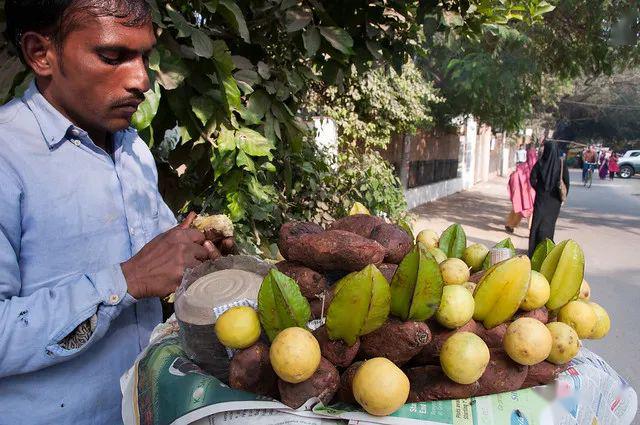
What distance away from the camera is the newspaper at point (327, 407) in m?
1.21

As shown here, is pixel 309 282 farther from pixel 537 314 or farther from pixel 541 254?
pixel 541 254

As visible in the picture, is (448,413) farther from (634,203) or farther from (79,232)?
(634,203)

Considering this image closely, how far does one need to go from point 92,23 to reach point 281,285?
2.60ft

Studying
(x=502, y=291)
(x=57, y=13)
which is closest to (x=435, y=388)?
(x=502, y=291)

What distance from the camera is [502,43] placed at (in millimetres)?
9938

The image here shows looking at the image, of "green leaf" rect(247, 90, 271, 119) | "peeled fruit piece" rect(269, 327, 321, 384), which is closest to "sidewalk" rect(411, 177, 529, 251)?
"green leaf" rect(247, 90, 271, 119)

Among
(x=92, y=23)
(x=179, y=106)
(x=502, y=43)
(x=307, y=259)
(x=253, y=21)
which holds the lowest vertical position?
(x=307, y=259)

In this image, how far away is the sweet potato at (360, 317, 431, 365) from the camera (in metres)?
1.29

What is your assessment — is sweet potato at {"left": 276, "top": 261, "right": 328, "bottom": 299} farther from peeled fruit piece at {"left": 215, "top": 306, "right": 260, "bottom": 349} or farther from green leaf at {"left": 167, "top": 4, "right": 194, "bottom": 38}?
green leaf at {"left": 167, "top": 4, "right": 194, "bottom": 38}

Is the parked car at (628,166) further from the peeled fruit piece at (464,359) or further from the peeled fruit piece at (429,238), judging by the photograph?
the peeled fruit piece at (464,359)

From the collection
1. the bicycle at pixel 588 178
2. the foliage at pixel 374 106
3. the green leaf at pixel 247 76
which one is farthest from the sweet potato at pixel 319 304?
the bicycle at pixel 588 178

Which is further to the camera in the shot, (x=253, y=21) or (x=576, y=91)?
(x=576, y=91)

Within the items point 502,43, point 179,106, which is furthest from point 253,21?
point 502,43

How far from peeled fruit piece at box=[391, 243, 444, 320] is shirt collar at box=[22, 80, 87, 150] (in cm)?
95
